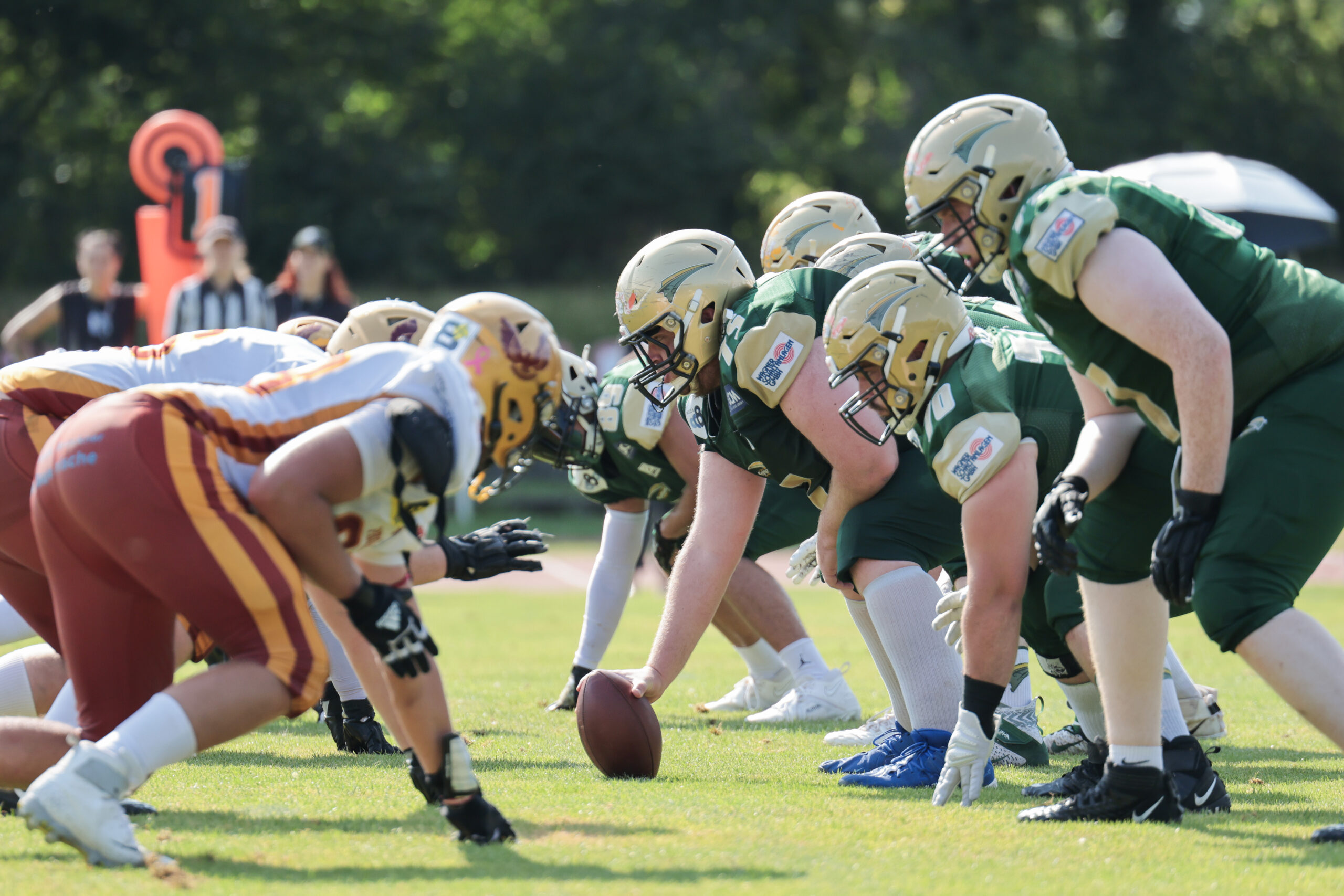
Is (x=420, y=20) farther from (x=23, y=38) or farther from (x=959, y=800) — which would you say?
(x=959, y=800)

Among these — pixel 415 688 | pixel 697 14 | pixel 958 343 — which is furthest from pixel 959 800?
pixel 697 14

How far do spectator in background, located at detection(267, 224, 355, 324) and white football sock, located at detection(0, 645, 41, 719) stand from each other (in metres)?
7.20

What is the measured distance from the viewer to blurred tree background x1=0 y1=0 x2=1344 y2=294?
104 feet

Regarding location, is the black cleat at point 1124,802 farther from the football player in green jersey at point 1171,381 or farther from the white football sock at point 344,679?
the white football sock at point 344,679

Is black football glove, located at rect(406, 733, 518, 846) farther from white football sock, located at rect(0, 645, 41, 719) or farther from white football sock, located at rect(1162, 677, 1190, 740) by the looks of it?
white football sock, located at rect(1162, 677, 1190, 740)

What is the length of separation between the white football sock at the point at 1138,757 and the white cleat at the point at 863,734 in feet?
5.43

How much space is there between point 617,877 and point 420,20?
33277mm

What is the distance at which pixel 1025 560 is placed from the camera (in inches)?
177

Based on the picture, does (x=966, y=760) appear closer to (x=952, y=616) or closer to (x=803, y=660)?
(x=952, y=616)

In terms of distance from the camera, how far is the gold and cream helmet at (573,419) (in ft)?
15.5

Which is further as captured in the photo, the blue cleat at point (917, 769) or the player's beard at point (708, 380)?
the player's beard at point (708, 380)

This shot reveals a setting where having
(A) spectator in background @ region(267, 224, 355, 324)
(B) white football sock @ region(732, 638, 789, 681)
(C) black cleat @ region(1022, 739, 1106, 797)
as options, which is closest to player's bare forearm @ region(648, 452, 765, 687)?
(C) black cleat @ region(1022, 739, 1106, 797)

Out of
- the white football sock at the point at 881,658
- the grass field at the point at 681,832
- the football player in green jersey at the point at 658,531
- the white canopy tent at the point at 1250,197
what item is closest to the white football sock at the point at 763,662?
the football player in green jersey at the point at 658,531

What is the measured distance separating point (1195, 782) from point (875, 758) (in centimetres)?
112
